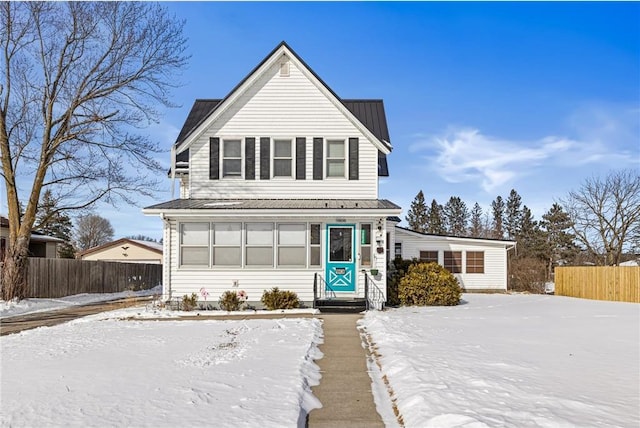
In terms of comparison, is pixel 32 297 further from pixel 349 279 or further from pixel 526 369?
pixel 526 369

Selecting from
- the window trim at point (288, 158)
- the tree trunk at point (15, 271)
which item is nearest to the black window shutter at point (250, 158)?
the window trim at point (288, 158)

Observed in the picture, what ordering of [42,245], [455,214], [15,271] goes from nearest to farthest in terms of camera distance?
[15,271] → [42,245] → [455,214]

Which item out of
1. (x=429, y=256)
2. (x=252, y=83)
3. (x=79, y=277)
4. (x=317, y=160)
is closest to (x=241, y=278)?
(x=317, y=160)

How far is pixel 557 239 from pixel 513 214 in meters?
22.8

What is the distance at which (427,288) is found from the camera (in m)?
16.4

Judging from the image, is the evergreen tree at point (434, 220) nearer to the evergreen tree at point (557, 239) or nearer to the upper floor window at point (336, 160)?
the evergreen tree at point (557, 239)

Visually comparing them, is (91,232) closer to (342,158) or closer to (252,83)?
(252,83)

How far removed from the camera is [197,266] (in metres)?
15.6

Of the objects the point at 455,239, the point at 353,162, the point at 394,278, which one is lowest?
the point at 394,278

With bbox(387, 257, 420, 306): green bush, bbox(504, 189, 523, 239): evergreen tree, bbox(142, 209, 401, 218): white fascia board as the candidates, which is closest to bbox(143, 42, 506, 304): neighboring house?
bbox(142, 209, 401, 218): white fascia board

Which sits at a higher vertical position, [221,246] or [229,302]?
[221,246]

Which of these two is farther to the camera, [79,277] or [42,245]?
[42,245]

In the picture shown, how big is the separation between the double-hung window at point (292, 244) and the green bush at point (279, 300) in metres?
1.03

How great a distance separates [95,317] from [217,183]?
18.3ft
